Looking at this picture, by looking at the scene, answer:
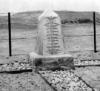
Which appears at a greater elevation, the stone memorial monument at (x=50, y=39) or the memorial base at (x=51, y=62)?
the stone memorial monument at (x=50, y=39)

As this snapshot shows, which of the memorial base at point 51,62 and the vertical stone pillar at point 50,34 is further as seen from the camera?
the vertical stone pillar at point 50,34

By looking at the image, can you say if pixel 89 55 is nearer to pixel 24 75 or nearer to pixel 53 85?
pixel 24 75

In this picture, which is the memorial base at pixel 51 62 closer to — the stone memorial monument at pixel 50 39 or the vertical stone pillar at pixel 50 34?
the stone memorial monument at pixel 50 39

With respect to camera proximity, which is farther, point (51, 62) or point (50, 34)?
point (50, 34)

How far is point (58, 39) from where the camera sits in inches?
349

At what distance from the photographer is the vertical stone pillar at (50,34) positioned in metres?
8.77

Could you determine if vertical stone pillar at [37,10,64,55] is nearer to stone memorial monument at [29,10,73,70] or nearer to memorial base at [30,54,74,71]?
stone memorial monument at [29,10,73,70]

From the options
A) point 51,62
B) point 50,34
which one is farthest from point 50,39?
point 51,62

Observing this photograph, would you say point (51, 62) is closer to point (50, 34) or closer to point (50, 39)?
point (50, 39)

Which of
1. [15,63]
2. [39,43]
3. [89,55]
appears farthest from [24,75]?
[89,55]

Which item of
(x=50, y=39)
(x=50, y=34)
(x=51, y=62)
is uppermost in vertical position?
(x=50, y=34)

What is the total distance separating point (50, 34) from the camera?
8.80 metres

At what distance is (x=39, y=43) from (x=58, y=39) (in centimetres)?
51

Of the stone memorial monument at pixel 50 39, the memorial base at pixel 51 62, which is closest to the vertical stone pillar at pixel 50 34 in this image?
the stone memorial monument at pixel 50 39
